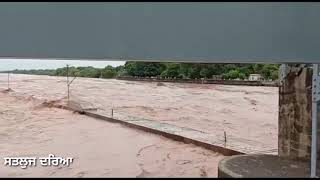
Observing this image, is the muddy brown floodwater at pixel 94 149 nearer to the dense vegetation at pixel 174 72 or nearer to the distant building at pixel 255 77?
the dense vegetation at pixel 174 72

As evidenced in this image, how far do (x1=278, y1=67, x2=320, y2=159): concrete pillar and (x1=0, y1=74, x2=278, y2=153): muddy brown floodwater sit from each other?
5575 millimetres

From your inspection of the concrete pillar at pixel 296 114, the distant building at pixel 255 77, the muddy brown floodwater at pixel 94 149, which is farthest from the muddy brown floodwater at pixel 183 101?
the concrete pillar at pixel 296 114

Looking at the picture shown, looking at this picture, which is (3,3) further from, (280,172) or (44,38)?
(280,172)

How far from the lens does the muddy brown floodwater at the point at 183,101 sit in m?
14.0

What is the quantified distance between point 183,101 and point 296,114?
15263 millimetres

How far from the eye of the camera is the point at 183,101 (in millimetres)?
19844

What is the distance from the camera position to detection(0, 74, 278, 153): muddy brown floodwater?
13952 millimetres

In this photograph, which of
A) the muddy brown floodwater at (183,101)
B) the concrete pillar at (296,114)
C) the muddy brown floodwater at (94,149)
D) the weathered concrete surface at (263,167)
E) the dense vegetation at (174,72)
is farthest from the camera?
the dense vegetation at (174,72)

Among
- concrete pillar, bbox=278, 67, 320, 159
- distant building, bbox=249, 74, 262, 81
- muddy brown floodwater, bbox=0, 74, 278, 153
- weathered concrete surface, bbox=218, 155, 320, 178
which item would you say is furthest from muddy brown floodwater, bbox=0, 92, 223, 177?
distant building, bbox=249, 74, 262, 81

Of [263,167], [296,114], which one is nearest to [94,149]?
[263,167]

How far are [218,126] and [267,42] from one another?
1162cm

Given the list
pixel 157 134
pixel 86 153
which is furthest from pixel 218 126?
pixel 86 153

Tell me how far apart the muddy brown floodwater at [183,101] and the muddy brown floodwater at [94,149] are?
2.10 metres

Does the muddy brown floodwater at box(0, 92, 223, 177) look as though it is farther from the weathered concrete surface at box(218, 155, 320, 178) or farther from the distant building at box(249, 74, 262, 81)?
the distant building at box(249, 74, 262, 81)
